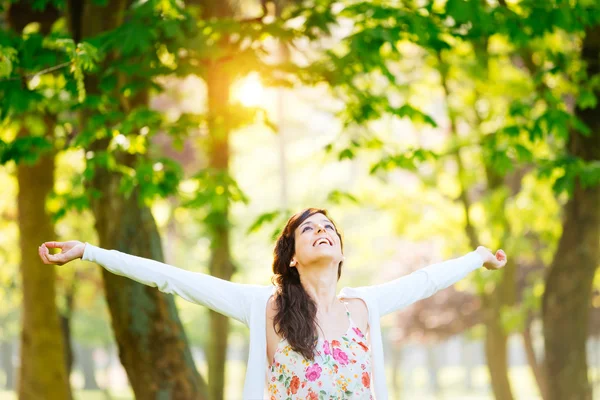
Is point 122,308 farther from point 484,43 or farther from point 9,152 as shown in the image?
point 484,43

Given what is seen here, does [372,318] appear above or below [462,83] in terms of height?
below

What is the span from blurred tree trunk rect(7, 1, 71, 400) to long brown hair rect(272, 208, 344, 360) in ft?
24.7

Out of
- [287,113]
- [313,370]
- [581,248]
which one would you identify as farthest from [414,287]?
[287,113]

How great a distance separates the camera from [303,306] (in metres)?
4.01

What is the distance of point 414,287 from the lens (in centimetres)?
423

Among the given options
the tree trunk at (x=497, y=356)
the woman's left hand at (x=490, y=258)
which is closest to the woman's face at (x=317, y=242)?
the woman's left hand at (x=490, y=258)

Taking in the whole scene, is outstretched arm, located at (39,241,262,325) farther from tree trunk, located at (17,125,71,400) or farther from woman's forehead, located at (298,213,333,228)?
tree trunk, located at (17,125,71,400)

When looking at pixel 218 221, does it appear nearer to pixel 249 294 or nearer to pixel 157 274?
pixel 249 294

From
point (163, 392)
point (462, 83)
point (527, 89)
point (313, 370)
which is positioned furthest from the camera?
point (462, 83)

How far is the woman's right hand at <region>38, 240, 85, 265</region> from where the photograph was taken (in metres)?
3.83

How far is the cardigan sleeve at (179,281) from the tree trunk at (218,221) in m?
3.24

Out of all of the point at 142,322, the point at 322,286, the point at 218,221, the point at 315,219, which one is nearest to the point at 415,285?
the point at 322,286

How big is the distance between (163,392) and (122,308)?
84 centimetres

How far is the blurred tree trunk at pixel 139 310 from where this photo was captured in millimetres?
7676
